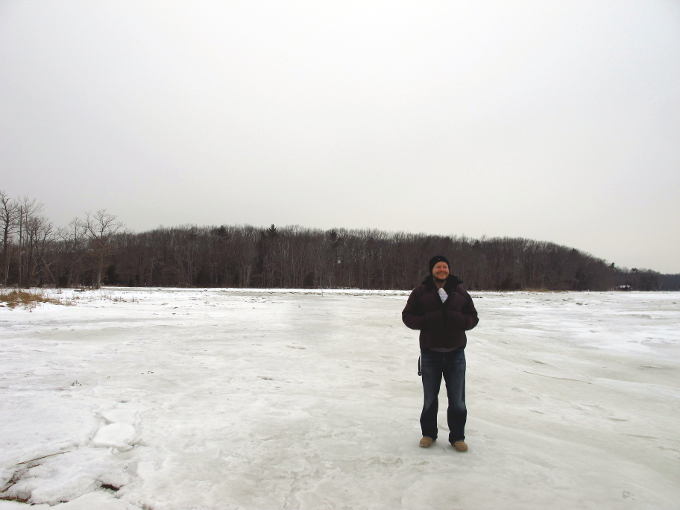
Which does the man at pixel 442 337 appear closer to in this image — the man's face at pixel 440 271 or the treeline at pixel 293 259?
the man's face at pixel 440 271

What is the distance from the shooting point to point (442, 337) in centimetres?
338

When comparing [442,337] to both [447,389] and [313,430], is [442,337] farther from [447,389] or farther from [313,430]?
[313,430]

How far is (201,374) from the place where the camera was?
5941mm

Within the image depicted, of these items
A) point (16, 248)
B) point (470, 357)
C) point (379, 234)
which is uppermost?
point (379, 234)

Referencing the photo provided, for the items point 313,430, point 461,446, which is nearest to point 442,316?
point 461,446

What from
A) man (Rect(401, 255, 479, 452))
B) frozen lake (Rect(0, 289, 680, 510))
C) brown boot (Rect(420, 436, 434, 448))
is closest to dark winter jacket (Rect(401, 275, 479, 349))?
man (Rect(401, 255, 479, 452))

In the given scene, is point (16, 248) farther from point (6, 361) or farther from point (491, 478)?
point (491, 478)

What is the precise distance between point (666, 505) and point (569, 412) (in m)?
2.23

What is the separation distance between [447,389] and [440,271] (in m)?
1.07

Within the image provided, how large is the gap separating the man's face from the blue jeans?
0.67m

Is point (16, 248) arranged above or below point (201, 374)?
above

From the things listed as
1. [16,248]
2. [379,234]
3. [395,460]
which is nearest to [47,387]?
[395,460]

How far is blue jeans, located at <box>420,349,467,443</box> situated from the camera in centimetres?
345

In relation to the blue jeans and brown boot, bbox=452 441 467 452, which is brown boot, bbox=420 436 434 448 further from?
brown boot, bbox=452 441 467 452
